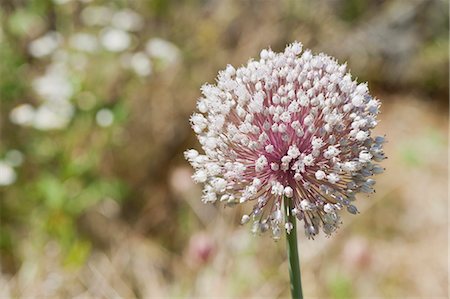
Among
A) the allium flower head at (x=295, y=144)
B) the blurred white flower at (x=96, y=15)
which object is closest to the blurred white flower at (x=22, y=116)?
the blurred white flower at (x=96, y=15)

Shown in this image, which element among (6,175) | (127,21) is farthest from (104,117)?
(127,21)

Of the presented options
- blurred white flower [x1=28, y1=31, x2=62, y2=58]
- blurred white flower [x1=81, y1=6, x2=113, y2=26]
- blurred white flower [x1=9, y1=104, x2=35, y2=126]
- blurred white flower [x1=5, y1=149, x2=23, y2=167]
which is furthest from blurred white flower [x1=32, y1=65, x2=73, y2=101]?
blurred white flower [x1=81, y1=6, x2=113, y2=26]

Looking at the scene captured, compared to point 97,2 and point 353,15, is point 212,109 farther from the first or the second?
point 353,15

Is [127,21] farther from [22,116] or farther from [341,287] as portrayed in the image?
[341,287]

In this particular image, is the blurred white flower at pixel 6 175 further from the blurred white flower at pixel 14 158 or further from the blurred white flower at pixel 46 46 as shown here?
the blurred white flower at pixel 46 46

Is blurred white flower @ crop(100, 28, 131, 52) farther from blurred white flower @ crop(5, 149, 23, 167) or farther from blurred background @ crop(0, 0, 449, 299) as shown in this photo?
blurred white flower @ crop(5, 149, 23, 167)

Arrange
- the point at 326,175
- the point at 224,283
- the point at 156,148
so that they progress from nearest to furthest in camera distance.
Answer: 1. the point at 326,175
2. the point at 224,283
3. the point at 156,148

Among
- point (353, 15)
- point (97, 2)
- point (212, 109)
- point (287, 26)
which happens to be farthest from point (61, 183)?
point (353, 15)
